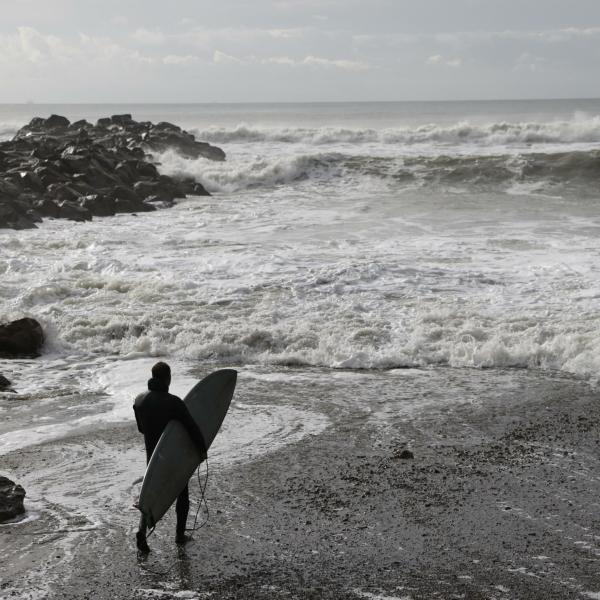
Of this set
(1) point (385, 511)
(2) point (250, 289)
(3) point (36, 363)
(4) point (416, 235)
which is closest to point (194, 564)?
(1) point (385, 511)

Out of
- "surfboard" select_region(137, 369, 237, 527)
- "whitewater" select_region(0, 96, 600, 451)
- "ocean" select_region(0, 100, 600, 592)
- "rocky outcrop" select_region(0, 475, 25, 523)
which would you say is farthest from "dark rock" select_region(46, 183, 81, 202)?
"surfboard" select_region(137, 369, 237, 527)

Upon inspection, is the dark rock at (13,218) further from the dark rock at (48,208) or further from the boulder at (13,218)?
the dark rock at (48,208)

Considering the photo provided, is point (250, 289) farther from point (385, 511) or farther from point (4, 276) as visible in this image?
point (385, 511)

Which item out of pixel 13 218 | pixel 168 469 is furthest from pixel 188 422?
pixel 13 218

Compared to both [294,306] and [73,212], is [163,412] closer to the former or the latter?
[294,306]

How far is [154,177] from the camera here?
91.0 ft

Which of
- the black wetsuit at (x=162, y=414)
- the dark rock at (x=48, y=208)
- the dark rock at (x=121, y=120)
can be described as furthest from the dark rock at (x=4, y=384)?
the dark rock at (x=121, y=120)

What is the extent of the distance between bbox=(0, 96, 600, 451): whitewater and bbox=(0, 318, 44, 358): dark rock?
0.29m

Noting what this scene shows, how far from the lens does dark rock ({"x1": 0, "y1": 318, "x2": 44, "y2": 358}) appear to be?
35.9 ft

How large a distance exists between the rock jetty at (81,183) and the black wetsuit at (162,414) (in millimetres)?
15733

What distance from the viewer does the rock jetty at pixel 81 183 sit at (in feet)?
72.7

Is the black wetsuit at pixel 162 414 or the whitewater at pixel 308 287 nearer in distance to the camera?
the black wetsuit at pixel 162 414

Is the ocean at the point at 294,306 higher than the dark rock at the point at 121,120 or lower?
lower

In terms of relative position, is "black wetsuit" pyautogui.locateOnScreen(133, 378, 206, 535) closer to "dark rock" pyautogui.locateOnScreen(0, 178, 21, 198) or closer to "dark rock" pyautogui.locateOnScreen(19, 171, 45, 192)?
"dark rock" pyautogui.locateOnScreen(0, 178, 21, 198)
